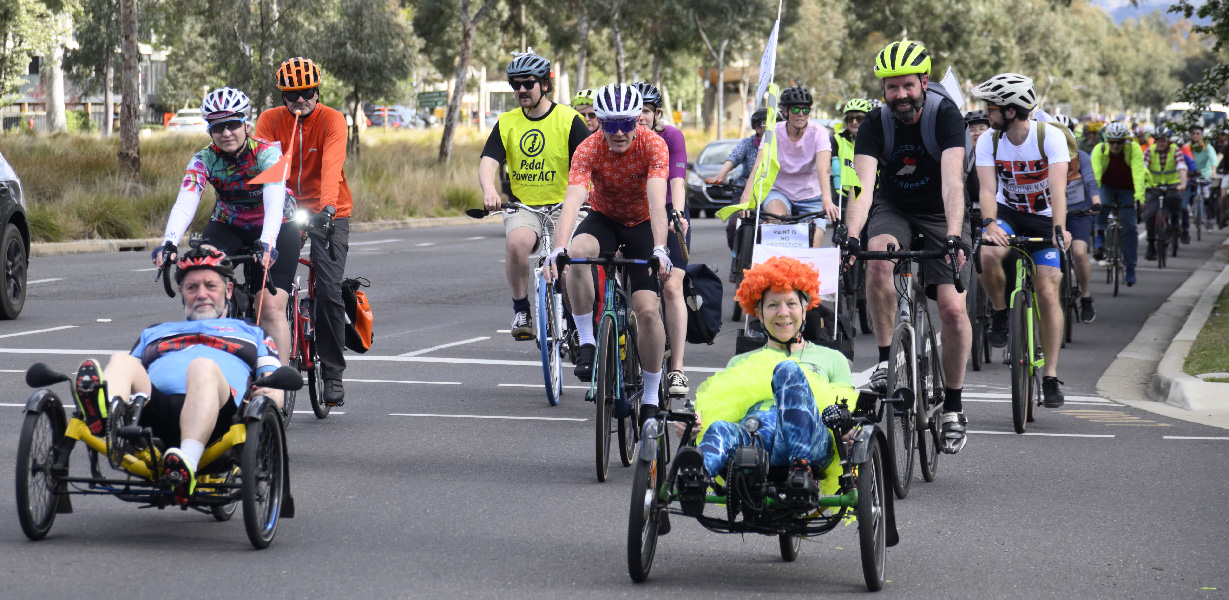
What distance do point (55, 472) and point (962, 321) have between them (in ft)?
13.9

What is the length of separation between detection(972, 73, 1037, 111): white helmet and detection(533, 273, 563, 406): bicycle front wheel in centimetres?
277

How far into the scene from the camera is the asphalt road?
5.47 metres

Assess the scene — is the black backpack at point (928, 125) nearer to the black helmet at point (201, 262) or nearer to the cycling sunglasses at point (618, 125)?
the cycling sunglasses at point (618, 125)

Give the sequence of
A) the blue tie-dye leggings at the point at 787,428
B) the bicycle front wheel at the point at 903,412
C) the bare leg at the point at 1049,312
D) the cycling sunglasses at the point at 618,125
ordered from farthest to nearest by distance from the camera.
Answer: the bare leg at the point at 1049,312 → the cycling sunglasses at the point at 618,125 → the bicycle front wheel at the point at 903,412 → the blue tie-dye leggings at the point at 787,428

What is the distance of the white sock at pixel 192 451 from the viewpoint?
5.65 m

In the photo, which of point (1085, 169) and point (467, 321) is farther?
point (467, 321)

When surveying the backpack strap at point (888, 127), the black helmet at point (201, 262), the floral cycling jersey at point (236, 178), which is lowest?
the black helmet at point (201, 262)

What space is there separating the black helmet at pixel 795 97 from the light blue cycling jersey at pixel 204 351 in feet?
24.9

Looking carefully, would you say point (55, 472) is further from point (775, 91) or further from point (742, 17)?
point (742, 17)

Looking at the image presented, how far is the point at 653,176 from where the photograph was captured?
26.0ft

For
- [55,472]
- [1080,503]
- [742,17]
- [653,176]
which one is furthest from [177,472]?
[742,17]

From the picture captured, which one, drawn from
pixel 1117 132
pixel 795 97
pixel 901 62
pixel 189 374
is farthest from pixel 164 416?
pixel 1117 132

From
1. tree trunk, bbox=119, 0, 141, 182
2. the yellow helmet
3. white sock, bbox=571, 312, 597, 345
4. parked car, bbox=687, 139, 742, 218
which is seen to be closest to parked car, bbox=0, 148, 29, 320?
white sock, bbox=571, 312, 597, 345

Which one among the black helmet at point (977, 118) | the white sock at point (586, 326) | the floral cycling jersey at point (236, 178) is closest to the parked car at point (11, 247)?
the floral cycling jersey at point (236, 178)
